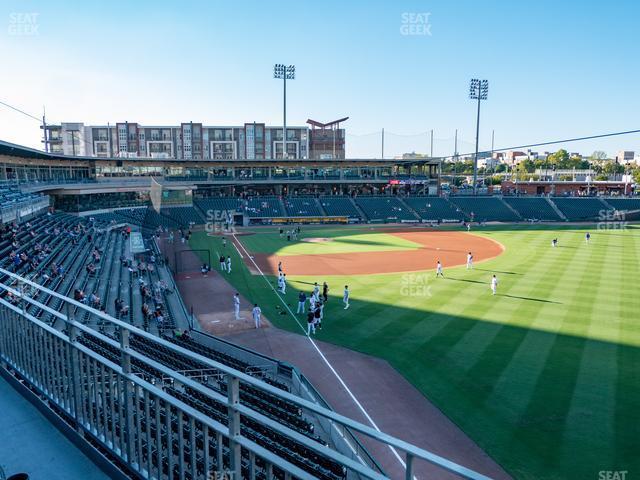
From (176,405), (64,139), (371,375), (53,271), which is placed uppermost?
(64,139)

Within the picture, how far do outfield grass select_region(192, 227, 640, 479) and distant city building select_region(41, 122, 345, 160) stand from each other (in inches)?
2746

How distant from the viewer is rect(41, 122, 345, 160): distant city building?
96.3m

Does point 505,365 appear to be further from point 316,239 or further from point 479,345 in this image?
point 316,239

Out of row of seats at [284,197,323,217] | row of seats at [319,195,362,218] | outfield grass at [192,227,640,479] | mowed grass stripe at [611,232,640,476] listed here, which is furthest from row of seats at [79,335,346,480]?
row of seats at [319,195,362,218]

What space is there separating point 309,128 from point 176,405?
104 meters

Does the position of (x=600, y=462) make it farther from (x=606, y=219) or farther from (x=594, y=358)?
(x=606, y=219)

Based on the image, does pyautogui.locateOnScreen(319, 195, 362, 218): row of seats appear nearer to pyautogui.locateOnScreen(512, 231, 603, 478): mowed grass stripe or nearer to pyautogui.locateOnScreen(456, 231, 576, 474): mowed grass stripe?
pyautogui.locateOnScreen(456, 231, 576, 474): mowed grass stripe

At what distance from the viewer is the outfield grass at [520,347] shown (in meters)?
11.5

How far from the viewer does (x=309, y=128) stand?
103562mm

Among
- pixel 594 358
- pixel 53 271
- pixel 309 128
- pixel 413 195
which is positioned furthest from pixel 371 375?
pixel 309 128

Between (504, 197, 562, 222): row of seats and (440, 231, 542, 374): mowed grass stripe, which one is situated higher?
(504, 197, 562, 222): row of seats

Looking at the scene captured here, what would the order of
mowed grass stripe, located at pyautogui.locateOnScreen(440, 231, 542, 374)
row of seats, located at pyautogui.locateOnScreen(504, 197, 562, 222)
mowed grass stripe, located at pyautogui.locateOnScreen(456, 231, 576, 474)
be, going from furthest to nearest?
row of seats, located at pyautogui.locateOnScreen(504, 197, 562, 222) → mowed grass stripe, located at pyautogui.locateOnScreen(440, 231, 542, 374) → mowed grass stripe, located at pyautogui.locateOnScreen(456, 231, 576, 474)

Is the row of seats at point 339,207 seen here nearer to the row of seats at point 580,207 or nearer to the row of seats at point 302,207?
the row of seats at point 302,207

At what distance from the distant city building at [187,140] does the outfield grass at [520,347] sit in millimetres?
69737
